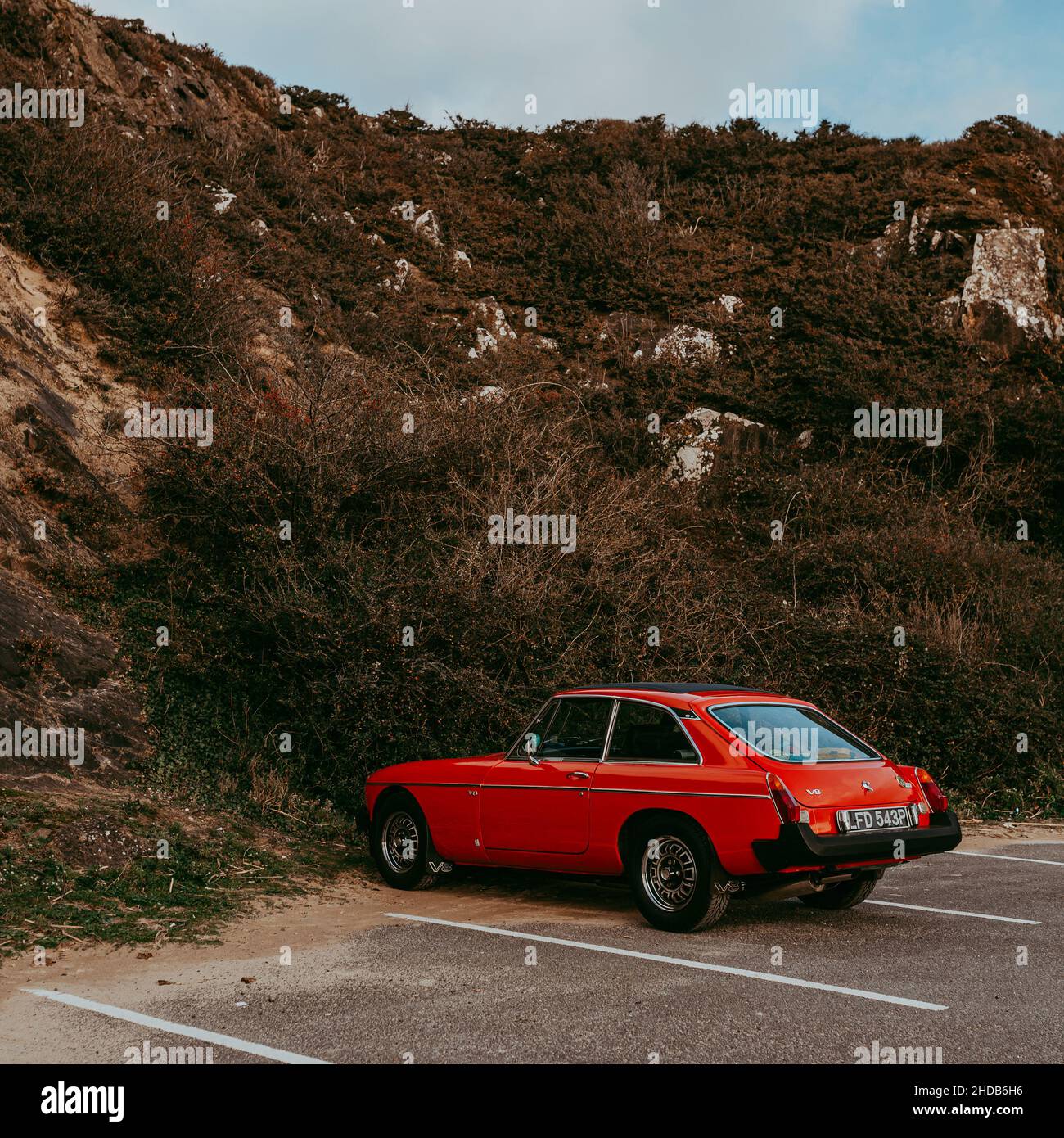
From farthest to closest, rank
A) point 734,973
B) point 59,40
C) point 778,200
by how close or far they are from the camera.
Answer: point 778,200
point 59,40
point 734,973

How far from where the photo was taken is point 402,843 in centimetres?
935

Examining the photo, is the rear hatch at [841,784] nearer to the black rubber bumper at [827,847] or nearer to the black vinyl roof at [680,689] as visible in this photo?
the black rubber bumper at [827,847]

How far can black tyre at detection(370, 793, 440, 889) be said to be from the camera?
9.12 m

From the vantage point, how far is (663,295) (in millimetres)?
27797

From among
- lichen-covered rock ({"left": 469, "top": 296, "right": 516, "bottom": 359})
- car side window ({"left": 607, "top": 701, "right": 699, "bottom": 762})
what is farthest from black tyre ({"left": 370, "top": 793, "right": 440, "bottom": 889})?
lichen-covered rock ({"left": 469, "top": 296, "right": 516, "bottom": 359})

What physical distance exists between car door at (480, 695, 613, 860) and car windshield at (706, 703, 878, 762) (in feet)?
3.11

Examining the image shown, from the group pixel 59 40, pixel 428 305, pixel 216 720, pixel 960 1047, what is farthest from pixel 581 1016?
pixel 59 40

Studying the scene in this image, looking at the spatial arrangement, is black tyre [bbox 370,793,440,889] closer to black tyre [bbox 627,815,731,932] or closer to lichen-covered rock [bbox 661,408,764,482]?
black tyre [bbox 627,815,731,932]

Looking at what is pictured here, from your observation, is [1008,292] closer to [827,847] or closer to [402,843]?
[402,843]

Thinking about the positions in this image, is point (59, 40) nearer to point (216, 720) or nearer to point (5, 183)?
point (5, 183)

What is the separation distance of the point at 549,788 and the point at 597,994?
2383 millimetres

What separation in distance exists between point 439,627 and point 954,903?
606 centimetres

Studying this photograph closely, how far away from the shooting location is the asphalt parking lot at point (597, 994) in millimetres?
5027


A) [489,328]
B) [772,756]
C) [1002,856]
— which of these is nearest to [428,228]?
[489,328]
